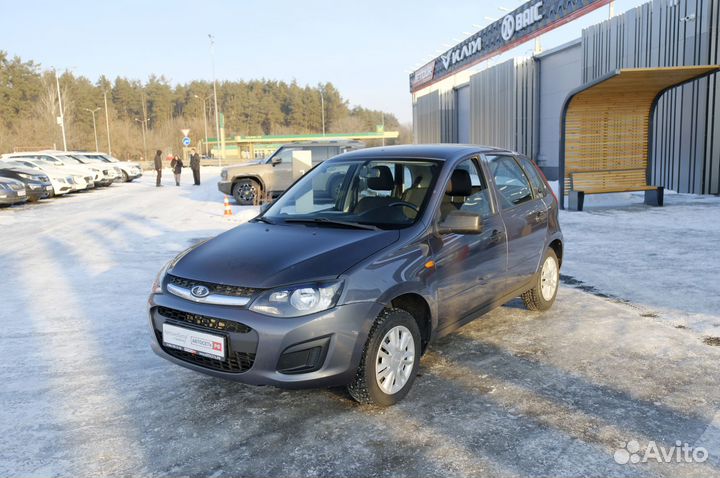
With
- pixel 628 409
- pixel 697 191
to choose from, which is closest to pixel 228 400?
pixel 628 409

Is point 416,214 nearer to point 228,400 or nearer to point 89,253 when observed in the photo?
point 228,400

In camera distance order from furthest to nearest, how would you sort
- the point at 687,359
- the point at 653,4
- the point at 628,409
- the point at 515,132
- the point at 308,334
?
1. the point at 515,132
2. the point at 653,4
3. the point at 687,359
4. the point at 628,409
5. the point at 308,334

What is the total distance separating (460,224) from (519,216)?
130cm

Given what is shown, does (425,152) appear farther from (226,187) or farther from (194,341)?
(226,187)

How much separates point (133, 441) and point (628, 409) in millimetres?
3067

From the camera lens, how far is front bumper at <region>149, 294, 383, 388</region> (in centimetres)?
334

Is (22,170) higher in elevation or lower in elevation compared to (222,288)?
higher

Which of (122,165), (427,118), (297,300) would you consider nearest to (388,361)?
(297,300)

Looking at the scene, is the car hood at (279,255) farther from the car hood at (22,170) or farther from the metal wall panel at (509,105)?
the metal wall panel at (509,105)

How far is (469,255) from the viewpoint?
14.6 ft

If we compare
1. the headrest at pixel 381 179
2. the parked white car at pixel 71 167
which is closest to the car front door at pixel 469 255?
the headrest at pixel 381 179

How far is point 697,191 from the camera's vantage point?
1619cm

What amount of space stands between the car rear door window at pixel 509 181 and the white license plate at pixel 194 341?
278cm

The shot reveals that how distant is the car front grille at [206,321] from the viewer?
3.40 meters
